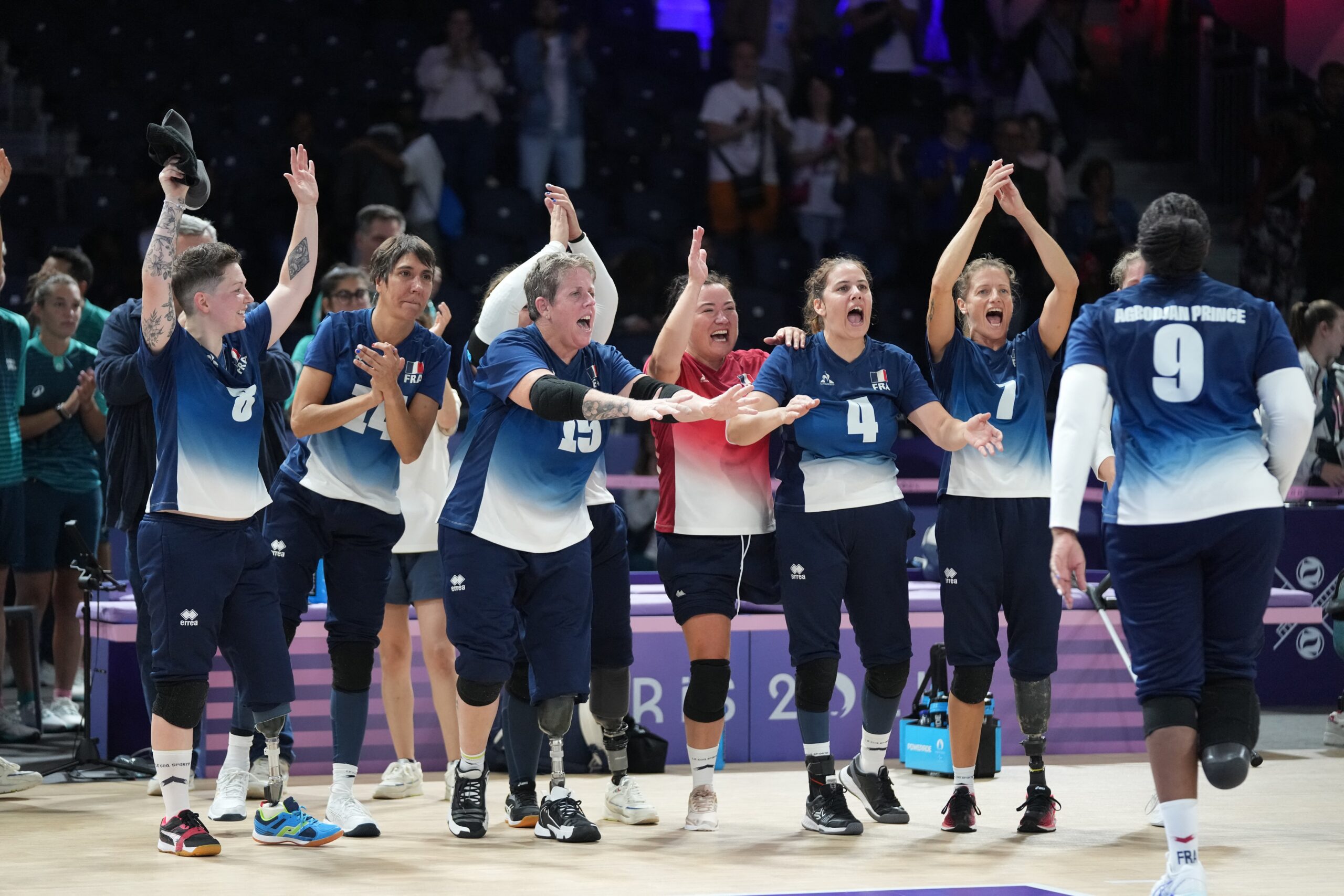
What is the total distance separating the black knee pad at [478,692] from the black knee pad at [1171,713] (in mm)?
2204

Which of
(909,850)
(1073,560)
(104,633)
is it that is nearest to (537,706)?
(909,850)

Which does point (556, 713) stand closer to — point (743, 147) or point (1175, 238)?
point (1175, 238)

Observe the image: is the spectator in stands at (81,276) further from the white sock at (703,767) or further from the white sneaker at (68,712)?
the white sock at (703,767)

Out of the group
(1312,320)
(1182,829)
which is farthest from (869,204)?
(1182,829)

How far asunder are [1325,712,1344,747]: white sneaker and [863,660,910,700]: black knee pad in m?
3.25

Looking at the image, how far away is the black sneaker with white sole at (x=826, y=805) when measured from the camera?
18.0 ft

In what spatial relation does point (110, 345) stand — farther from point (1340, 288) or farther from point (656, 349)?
point (1340, 288)

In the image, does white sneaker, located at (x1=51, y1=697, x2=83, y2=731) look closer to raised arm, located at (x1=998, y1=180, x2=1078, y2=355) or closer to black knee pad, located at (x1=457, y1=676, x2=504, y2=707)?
black knee pad, located at (x1=457, y1=676, x2=504, y2=707)

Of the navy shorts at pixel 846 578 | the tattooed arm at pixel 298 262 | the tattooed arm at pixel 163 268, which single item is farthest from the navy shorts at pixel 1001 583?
the tattooed arm at pixel 163 268

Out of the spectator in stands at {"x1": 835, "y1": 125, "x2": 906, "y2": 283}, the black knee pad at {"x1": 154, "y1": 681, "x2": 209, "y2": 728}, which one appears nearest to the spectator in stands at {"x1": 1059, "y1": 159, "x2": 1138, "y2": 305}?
the spectator in stands at {"x1": 835, "y1": 125, "x2": 906, "y2": 283}

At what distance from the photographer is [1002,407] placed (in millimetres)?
5734

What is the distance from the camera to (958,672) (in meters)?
5.68

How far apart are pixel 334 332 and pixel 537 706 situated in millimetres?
1541

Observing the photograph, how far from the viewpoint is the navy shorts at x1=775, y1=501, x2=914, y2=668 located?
5.55m
